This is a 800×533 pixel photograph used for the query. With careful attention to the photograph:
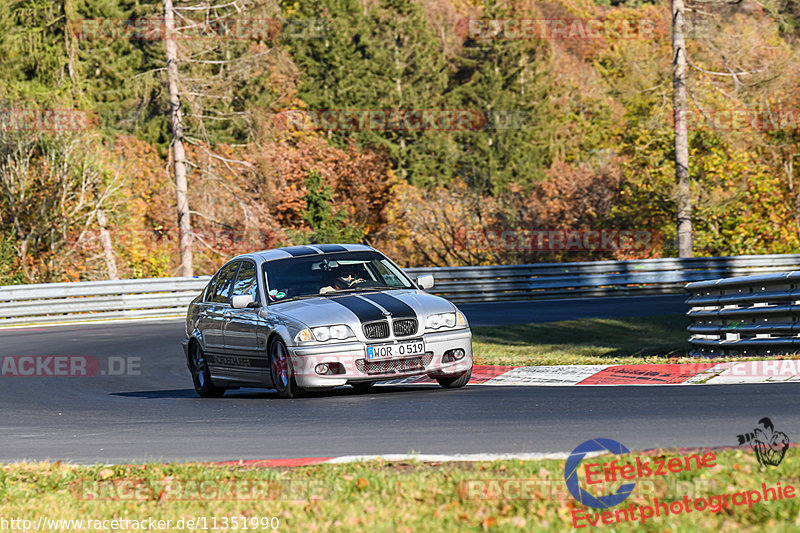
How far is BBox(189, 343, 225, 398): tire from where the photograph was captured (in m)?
12.7


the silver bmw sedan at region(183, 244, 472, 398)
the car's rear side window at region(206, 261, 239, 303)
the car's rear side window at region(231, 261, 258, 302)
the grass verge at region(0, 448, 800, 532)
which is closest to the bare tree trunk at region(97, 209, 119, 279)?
the car's rear side window at region(206, 261, 239, 303)

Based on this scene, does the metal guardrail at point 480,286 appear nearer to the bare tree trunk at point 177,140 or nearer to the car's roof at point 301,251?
the bare tree trunk at point 177,140

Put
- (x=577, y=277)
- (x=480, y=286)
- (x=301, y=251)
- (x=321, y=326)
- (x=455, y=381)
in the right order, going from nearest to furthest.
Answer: (x=321, y=326) → (x=455, y=381) → (x=301, y=251) → (x=480, y=286) → (x=577, y=277)

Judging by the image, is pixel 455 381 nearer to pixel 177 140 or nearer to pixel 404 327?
pixel 404 327

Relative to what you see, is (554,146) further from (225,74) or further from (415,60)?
(225,74)

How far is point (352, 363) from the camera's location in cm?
1067

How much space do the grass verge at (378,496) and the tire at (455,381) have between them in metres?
4.81

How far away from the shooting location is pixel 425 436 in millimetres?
7887

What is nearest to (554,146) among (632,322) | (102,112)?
(102,112)

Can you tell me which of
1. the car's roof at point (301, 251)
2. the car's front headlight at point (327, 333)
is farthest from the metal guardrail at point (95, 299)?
the car's front headlight at point (327, 333)

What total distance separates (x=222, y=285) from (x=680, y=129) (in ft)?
81.0

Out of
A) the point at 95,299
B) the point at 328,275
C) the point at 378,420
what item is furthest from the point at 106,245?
the point at 378,420

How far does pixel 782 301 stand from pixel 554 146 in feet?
199

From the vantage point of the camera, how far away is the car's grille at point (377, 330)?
10.7 m
